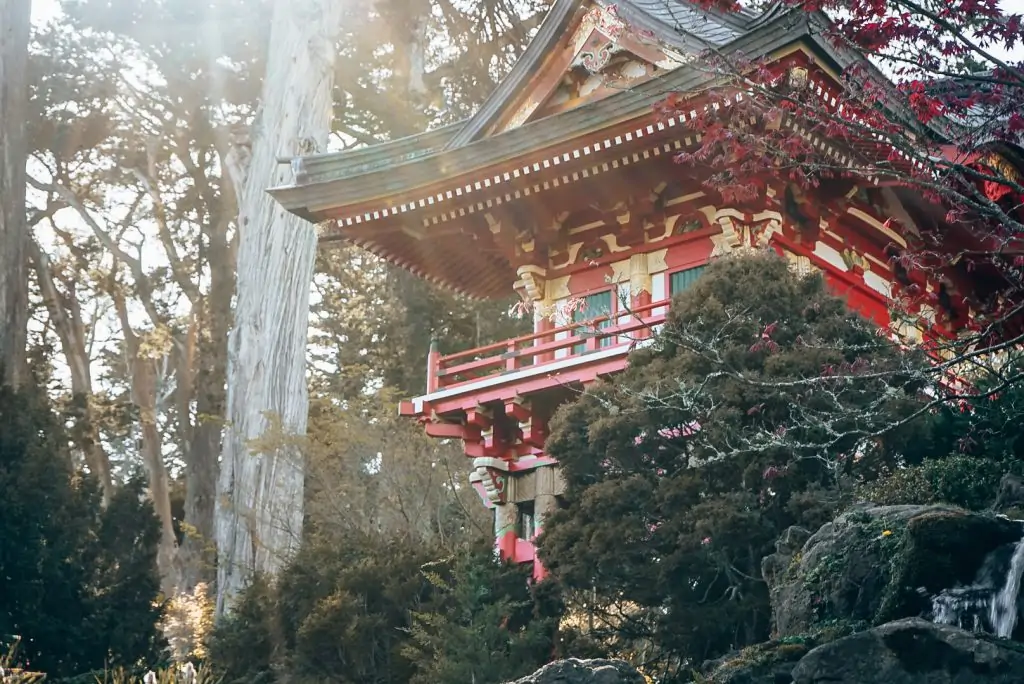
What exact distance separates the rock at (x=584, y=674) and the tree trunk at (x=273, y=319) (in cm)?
1245

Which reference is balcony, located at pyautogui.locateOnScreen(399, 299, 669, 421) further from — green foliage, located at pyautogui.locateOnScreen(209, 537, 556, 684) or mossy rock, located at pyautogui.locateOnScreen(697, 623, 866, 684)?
mossy rock, located at pyautogui.locateOnScreen(697, 623, 866, 684)

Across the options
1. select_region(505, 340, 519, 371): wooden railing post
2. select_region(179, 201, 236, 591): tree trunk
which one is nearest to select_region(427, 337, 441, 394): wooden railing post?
select_region(505, 340, 519, 371): wooden railing post

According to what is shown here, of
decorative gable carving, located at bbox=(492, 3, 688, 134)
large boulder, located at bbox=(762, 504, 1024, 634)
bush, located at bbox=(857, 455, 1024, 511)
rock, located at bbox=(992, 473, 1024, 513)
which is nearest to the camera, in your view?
large boulder, located at bbox=(762, 504, 1024, 634)

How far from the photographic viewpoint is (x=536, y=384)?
50.1 feet

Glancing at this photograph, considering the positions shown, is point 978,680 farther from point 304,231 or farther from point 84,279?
point 84,279

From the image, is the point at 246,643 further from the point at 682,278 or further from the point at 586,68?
the point at 586,68

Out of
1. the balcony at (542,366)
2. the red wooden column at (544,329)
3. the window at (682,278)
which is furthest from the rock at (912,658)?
the red wooden column at (544,329)

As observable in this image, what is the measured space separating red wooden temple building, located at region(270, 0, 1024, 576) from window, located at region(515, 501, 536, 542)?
20mm

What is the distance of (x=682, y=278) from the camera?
51.9 feet

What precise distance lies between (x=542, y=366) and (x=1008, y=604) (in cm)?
759

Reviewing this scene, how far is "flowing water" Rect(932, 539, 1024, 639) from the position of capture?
8.12 m

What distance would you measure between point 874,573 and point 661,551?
270 cm

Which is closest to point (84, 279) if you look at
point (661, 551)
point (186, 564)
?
point (186, 564)

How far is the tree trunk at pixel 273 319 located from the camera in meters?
20.5
